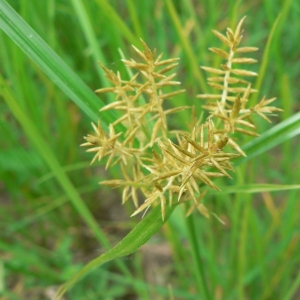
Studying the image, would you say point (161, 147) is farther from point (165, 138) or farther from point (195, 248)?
point (195, 248)

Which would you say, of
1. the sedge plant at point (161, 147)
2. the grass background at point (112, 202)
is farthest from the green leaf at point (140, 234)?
the grass background at point (112, 202)

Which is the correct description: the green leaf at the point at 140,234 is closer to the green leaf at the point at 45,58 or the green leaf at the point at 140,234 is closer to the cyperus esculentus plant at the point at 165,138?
the cyperus esculentus plant at the point at 165,138

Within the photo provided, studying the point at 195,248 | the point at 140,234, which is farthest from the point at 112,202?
the point at 140,234

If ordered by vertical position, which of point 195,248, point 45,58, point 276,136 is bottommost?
point 195,248

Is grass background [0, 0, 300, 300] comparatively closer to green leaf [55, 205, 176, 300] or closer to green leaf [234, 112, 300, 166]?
green leaf [234, 112, 300, 166]

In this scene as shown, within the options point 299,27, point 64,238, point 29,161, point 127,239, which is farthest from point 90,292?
point 299,27

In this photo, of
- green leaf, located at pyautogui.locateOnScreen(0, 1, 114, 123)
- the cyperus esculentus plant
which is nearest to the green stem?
the cyperus esculentus plant
